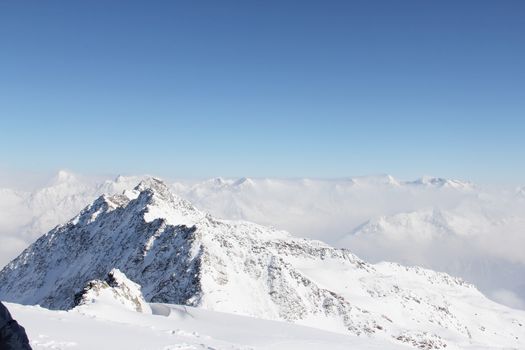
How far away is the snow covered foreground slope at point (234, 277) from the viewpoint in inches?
3499

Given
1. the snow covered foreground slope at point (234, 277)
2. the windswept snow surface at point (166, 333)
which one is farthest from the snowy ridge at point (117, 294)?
the snow covered foreground slope at point (234, 277)

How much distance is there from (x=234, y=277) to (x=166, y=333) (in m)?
71.7

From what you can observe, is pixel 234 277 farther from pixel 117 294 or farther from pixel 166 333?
pixel 166 333

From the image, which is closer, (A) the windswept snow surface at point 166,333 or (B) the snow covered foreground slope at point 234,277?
(A) the windswept snow surface at point 166,333

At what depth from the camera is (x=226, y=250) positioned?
101188 millimetres

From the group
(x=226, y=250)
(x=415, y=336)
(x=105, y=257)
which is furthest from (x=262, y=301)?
(x=105, y=257)

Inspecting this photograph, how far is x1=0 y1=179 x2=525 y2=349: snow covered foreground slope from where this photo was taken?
8888 cm

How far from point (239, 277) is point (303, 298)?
1497cm

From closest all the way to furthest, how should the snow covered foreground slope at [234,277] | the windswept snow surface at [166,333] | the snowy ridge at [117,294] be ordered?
the windswept snow surface at [166,333] < the snowy ridge at [117,294] < the snow covered foreground slope at [234,277]

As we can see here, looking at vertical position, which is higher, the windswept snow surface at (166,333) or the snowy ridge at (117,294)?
the snowy ridge at (117,294)

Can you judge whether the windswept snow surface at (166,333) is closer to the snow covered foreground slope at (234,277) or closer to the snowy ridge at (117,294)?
the snowy ridge at (117,294)

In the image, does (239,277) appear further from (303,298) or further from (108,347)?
(108,347)

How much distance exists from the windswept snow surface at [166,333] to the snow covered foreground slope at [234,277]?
49.0 metres

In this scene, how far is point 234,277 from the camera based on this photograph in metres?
92.4
